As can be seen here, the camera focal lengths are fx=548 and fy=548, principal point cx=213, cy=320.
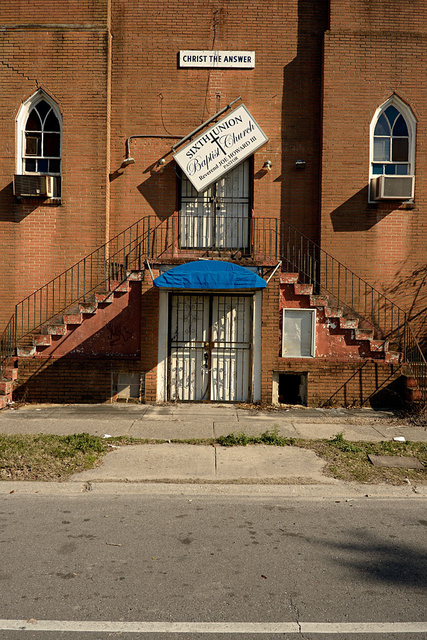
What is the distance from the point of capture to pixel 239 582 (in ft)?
14.4

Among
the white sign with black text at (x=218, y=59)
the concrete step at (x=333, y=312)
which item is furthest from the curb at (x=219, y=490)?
the white sign with black text at (x=218, y=59)

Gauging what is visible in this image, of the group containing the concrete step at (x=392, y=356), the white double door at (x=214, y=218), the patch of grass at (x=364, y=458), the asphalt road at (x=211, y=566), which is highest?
the white double door at (x=214, y=218)

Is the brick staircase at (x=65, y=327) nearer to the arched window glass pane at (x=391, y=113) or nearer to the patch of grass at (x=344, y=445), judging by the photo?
the patch of grass at (x=344, y=445)

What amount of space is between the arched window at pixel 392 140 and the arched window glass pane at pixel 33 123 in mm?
7635

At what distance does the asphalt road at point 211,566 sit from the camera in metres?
3.84

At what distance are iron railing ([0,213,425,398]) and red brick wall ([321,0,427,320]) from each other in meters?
0.49

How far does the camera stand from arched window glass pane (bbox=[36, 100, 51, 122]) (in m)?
12.5

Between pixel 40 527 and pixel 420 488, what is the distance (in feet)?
14.6

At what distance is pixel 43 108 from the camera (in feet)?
41.2

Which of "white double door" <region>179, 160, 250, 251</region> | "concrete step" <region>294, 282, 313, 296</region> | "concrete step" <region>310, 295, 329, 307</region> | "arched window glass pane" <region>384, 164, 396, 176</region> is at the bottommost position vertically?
"concrete step" <region>310, 295, 329, 307</region>

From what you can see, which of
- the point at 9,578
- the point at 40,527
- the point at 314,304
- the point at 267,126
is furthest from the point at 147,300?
the point at 9,578

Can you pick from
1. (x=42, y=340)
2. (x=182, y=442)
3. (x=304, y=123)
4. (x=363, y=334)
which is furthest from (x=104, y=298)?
(x=304, y=123)

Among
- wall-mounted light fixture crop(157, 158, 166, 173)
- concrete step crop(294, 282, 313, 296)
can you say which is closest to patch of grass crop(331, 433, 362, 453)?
concrete step crop(294, 282, 313, 296)

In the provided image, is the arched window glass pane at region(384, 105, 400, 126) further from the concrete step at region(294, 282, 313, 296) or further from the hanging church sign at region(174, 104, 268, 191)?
the concrete step at region(294, 282, 313, 296)
